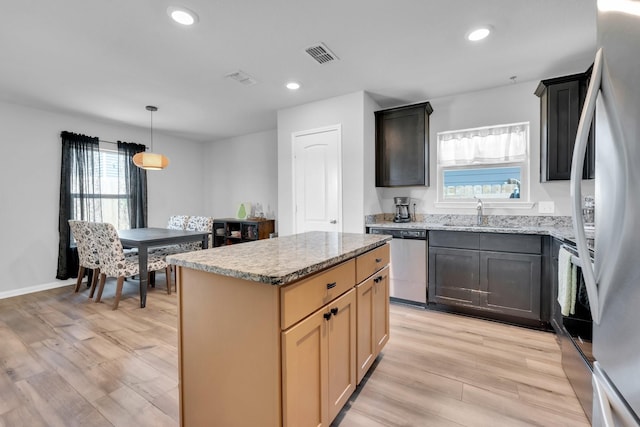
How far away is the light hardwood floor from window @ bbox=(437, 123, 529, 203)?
1490mm

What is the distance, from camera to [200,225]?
14.8ft

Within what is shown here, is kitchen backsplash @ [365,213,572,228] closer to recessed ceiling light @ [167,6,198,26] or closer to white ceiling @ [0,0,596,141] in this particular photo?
white ceiling @ [0,0,596,141]

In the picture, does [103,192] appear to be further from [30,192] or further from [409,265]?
[409,265]

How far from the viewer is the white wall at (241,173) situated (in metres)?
5.51

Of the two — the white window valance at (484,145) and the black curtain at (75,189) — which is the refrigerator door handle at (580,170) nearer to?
the white window valance at (484,145)

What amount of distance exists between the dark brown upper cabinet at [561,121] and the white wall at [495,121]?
0.29 m

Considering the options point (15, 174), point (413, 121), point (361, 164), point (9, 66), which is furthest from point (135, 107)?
point (413, 121)

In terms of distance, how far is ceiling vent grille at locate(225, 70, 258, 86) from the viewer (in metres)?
2.99

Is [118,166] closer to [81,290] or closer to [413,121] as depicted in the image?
[81,290]

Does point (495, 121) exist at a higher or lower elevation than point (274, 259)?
higher

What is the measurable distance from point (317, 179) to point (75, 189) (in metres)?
3.64

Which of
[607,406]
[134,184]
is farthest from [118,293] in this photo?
[607,406]

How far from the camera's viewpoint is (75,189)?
432 centimetres

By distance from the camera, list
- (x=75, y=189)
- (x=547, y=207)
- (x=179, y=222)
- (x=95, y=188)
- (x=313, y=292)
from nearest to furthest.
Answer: (x=313, y=292)
(x=547, y=207)
(x=75, y=189)
(x=95, y=188)
(x=179, y=222)
